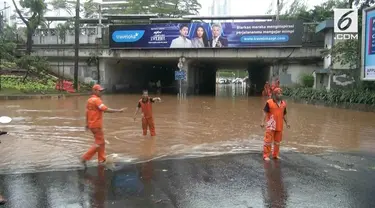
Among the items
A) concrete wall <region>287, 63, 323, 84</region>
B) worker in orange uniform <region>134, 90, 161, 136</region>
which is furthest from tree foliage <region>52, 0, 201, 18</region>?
worker in orange uniform <region>134, 90, 161, 136</region>

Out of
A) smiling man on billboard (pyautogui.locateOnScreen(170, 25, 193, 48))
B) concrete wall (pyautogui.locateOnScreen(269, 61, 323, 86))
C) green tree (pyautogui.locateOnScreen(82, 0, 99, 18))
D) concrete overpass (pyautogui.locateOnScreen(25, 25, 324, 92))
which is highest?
green tree (pyautogui.locateOnScreen(82, 0, 99, 18))

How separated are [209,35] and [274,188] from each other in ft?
88.2

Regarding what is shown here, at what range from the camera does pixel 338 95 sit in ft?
69.3

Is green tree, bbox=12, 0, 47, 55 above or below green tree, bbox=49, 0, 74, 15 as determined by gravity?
below

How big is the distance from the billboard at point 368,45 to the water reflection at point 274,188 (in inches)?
467

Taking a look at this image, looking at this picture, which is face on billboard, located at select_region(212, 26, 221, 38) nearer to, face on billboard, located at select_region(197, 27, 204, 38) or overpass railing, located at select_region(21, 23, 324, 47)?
face on billboard, located at select_region(197, 27, 204, 38)

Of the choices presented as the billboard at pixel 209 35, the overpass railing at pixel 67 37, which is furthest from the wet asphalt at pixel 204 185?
the overpass railing at pixel 67 37

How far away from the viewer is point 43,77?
103 feet

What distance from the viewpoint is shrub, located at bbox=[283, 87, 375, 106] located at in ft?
61.5

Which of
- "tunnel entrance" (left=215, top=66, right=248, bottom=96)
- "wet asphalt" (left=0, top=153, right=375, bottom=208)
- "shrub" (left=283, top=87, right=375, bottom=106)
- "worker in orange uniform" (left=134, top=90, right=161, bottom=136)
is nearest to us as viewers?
"wet asphalt" (left=0, top=153, right=375, bottom=208)

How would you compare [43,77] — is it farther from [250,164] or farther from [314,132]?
[250,164]

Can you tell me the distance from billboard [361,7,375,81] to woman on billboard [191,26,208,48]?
15.8 m

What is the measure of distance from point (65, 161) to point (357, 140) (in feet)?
24.7

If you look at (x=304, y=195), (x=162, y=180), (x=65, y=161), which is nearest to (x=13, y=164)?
(x=65, y=161)
